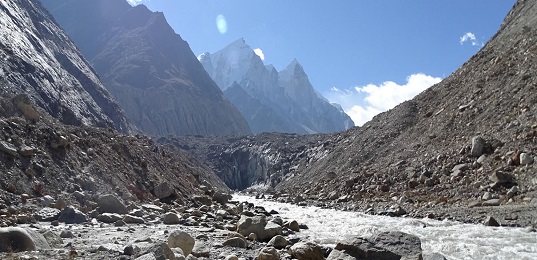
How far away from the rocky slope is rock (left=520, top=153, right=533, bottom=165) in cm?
5

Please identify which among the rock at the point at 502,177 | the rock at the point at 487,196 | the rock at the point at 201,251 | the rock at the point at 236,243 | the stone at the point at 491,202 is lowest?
the rock at the point at 201,251

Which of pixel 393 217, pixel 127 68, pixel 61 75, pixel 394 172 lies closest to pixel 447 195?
pixel 393 217

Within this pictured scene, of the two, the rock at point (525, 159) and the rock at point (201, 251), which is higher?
the rock at point (525, 159)

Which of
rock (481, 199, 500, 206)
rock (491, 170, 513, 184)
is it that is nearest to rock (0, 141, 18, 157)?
rock (481, 199, 500, 206)

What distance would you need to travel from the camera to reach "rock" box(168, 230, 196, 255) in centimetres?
1237

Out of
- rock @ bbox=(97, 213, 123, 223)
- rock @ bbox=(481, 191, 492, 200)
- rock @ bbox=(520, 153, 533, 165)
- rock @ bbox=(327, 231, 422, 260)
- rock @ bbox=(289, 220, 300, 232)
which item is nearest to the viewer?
rock @ bbox=(327, 231, 422, 260)

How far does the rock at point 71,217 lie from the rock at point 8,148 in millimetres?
4824

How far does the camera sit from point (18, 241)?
1044 cm

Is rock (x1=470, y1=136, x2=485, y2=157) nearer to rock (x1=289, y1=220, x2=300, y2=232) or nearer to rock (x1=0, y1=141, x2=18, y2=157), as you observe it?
rock (x1=289, y1=220, x2=300, y2=232)

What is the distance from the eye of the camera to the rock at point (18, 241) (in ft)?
33.2

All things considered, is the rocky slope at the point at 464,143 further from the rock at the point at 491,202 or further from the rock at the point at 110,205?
the rock at the point at 110,205

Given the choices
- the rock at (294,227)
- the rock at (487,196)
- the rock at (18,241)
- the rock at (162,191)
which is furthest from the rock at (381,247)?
the rock at (162,191)

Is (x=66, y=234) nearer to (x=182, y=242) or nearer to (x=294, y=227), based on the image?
(x=182, y=242)

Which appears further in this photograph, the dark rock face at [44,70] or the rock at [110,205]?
the dark rock face at [44,70]
